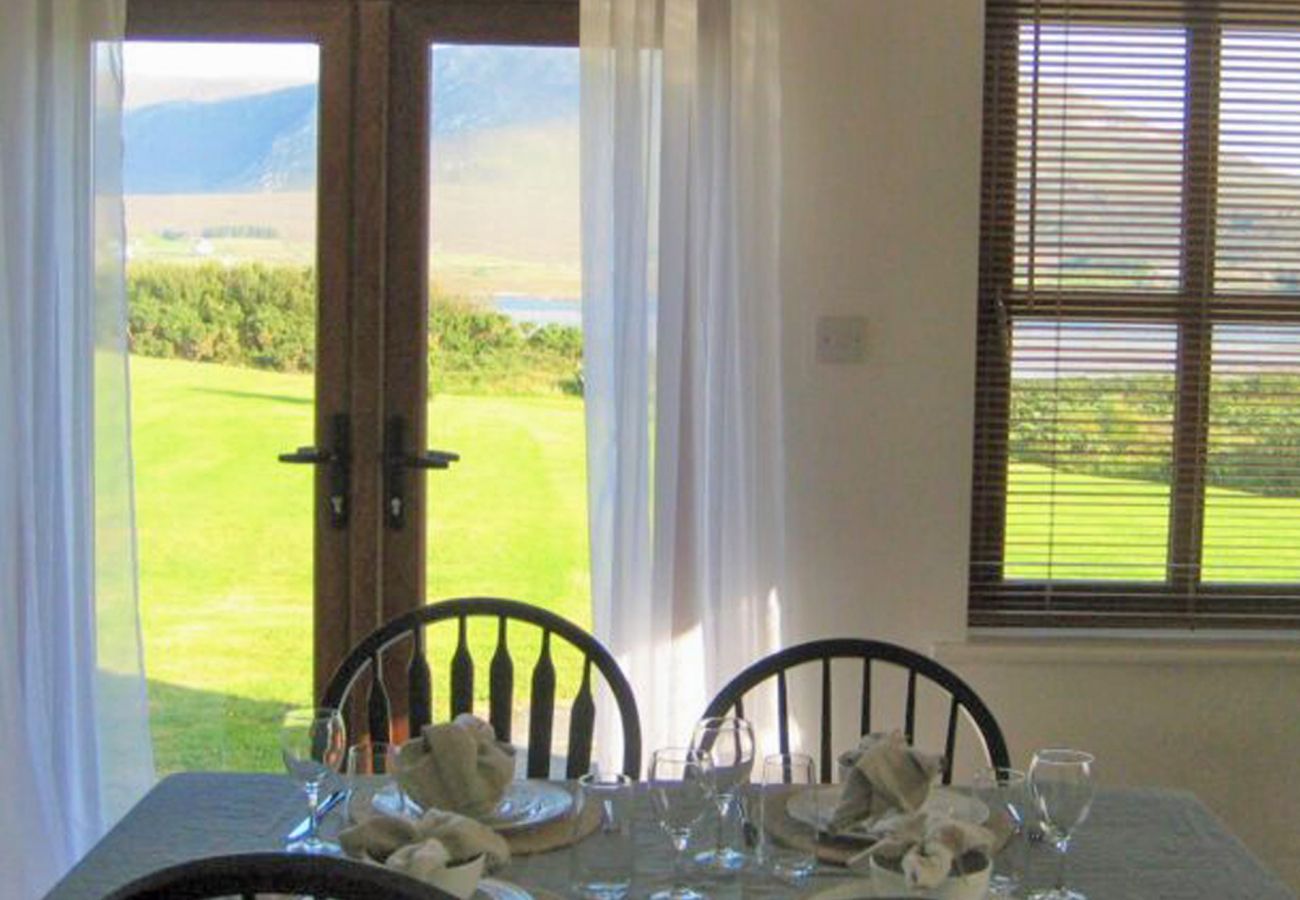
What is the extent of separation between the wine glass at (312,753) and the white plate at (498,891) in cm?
23

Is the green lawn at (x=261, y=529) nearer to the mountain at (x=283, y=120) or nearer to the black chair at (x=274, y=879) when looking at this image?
the mountain at (x=283, y=120)

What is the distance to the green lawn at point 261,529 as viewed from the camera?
3.11m

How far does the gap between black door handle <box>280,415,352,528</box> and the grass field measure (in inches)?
2.3

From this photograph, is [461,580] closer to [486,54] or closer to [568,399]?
[568,399]

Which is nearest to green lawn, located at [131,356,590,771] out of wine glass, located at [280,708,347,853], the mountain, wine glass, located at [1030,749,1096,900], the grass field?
the grass field

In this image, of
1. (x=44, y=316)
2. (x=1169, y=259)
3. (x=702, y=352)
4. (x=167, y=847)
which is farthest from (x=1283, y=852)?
(x=44, y=316)

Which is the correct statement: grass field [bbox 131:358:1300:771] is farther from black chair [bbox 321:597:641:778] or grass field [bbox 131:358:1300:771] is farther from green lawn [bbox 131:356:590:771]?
black chair [bbox 321:597:641:778]

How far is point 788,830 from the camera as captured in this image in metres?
1.78

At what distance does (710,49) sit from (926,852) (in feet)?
6.15

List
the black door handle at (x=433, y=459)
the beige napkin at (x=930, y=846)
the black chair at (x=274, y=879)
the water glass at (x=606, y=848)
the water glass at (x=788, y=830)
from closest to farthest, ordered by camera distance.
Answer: the black chair at (x=274, y=879)
the beige napkin at (x=930, y=846)
the water glass at (x=606, y=848)
the water glass at (x=788, y=830)
the black door handle at (x=433, y=459)

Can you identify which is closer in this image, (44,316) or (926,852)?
(926,852)

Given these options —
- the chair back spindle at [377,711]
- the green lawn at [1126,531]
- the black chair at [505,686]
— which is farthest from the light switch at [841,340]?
the chair back spindle at [377,711]

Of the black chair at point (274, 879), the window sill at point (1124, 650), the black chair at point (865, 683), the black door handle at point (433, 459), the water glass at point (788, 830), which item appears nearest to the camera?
the black chair at point (274, 879)

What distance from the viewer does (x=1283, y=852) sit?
3.00m
